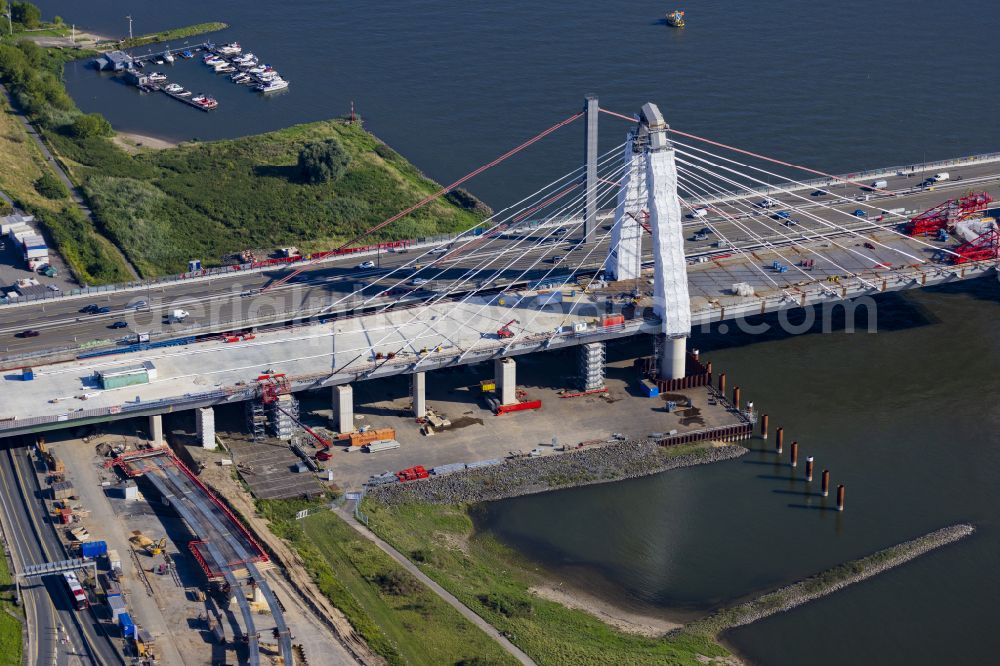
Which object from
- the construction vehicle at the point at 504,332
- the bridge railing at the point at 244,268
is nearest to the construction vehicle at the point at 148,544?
the construction vehicle at the point at 504,332

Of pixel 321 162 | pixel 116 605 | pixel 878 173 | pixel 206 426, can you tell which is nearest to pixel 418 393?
pixel 206 426

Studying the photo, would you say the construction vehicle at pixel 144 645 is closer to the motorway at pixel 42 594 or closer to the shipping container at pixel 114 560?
the motorway at pixel 42 594

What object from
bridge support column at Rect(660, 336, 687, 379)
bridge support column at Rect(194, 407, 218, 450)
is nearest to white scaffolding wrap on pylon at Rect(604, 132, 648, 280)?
bridge support column at Rect(660, 336, 687, 379)

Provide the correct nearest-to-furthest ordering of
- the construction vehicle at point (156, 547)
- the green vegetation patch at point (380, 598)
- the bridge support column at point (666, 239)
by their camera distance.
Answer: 1. the green vegetation patch at point (380, 598)
2. the construction vehicle at point (156, 547)
3. the bridge support column at point (666, 239)

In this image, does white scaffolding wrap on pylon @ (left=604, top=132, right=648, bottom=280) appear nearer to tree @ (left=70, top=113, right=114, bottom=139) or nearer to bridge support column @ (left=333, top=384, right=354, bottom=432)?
bridge support column @ (left=333, top=384, right=354, bottom=432)

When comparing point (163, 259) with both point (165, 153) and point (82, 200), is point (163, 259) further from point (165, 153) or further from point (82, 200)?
point (165, 153)

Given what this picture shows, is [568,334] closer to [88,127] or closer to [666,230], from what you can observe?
[666,230]
